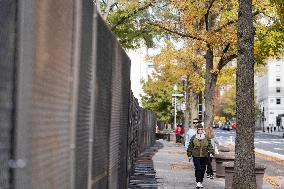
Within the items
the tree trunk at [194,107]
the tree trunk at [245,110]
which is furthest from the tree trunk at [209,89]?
the tree trunk at [194,107]

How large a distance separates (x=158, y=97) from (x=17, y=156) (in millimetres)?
70480

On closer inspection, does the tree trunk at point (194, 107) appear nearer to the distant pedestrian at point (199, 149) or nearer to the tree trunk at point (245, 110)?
the distant pedestrian at point (199, 149)

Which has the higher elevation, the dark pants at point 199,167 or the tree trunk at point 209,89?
the tree trunk at point 209,89

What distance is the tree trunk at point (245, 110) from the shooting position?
1210cm

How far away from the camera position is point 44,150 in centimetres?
319

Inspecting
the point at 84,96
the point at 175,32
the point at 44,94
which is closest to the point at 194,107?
the point at 175,32

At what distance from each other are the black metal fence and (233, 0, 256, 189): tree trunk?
6.31 m

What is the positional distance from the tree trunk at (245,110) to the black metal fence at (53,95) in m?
6.31

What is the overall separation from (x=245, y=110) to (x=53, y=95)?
29.8ft

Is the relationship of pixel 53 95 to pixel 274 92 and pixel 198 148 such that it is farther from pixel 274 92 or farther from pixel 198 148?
pixel 274 92

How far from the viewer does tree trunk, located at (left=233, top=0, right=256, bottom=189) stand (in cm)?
1210

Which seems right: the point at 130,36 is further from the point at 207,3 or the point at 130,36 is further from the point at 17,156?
the point at 17,156

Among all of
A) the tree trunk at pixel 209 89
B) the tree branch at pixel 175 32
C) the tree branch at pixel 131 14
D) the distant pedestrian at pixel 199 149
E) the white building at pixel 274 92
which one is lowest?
the distant pedestrian at pixel 199 149

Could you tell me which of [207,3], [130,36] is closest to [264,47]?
[207,3]
